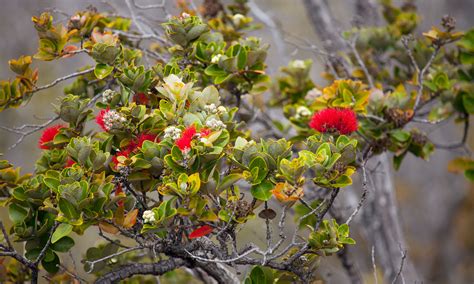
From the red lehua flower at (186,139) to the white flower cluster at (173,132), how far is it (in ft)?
0.05

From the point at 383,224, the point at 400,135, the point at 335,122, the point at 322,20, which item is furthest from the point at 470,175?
the point at 322,20

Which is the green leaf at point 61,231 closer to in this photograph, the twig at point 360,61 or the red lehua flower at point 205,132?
the red lehua flower at point 205,132

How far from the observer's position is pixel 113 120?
162 centimetres

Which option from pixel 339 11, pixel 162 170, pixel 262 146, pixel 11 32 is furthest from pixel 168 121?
pixel 339 11

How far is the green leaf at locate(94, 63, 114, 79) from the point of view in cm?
179

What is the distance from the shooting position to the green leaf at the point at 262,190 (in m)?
1.53

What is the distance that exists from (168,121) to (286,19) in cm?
1107

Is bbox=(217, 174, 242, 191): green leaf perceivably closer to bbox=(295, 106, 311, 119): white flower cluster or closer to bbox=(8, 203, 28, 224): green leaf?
bbox=(8, 203, 28, 224): green leaf

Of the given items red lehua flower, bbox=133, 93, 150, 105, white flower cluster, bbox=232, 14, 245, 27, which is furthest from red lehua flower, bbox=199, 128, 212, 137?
white flower cluster, bbox=232, 14, 245, 27

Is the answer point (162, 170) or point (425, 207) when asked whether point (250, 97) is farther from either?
point (425, 207)

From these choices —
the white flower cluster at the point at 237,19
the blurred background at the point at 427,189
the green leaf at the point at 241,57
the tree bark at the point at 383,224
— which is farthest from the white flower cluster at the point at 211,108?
the blurred background at the point at 427,189

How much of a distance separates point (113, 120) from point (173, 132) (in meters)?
0.21

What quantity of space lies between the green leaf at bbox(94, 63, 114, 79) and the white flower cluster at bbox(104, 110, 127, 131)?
198mm

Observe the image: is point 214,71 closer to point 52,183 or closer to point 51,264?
point 52,183
